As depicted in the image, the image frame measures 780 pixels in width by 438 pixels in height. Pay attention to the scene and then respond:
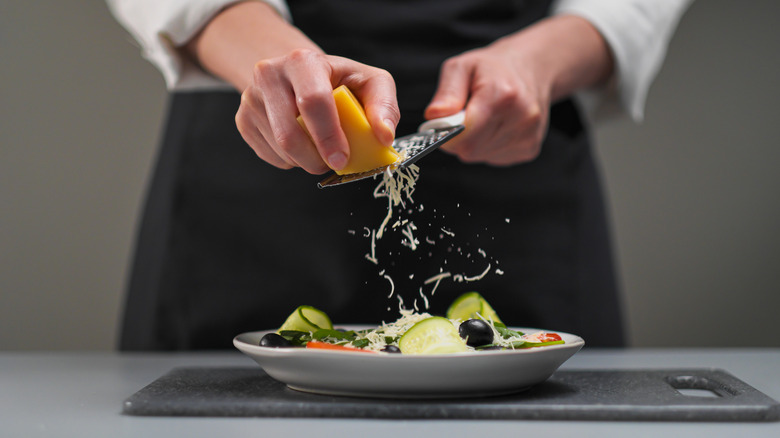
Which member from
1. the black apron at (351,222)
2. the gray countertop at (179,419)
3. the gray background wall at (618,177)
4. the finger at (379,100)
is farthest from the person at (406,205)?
the gray background wall at (618,177)

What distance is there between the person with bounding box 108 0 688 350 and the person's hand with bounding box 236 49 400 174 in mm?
552

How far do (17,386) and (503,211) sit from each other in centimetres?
100

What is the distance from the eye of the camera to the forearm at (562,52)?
1.54 m

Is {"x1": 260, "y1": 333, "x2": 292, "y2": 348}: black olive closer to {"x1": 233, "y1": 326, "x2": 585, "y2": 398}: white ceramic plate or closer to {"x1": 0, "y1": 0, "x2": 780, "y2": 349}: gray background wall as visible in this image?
{"x1": 233, "y1": 326, "x2": 585, "y2": 398}: white ceramic plate

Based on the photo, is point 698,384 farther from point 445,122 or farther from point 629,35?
point 629,35

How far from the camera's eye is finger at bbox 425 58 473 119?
51.3 inches

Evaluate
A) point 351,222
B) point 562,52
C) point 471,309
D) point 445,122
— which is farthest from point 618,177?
point 471,309

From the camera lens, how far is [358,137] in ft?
3.13

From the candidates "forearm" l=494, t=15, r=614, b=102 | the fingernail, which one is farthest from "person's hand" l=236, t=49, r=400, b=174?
"forearm" l=494, t=15, r=614, b=102

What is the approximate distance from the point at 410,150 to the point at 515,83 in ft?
1.36

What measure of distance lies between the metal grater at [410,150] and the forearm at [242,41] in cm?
24

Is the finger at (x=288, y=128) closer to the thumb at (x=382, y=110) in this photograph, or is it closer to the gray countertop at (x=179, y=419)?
the thumb at (x=382, y=110)

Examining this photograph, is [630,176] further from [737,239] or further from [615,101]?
[615,101]

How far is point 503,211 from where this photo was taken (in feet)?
5.62
